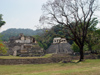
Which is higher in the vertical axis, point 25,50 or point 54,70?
point 25,50

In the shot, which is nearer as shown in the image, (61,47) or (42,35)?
(42,35)

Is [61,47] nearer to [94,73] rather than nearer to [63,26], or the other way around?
[63,26]

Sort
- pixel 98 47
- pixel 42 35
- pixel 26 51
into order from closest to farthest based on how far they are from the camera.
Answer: pixel 42 35 → pixel 98 47 → pixel 26 51

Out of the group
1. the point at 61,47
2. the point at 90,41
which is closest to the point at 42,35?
the point at 90,41

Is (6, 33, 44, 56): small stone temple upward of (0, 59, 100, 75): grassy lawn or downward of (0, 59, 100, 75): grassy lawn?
upward

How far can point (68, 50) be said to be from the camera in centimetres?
3812

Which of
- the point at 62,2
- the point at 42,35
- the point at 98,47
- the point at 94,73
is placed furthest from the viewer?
the point at 98,47

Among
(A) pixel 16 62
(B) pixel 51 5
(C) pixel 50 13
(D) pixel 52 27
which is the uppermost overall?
(B) pixel 51 5

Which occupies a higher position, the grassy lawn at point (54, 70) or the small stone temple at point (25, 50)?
the small stone temple at point (25, 50)

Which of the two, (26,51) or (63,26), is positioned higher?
(63,26)

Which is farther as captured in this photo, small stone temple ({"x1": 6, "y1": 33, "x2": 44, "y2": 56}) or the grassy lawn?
small stone temple ({"x1": 6, "y1": 33, "x2": 44, "y2": 56})

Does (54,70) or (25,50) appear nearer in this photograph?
(54,70)

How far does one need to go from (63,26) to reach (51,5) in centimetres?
372

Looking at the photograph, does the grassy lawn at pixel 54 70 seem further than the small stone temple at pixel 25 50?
No
